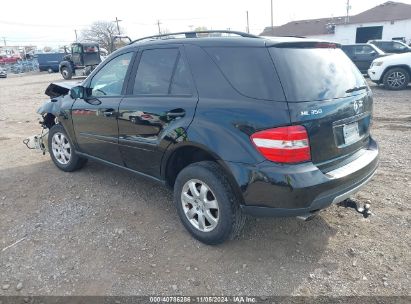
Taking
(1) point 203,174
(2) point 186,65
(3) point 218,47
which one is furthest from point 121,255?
(3) point 218,47

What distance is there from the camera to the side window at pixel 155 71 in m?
3.29

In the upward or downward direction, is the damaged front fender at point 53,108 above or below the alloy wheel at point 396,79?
above

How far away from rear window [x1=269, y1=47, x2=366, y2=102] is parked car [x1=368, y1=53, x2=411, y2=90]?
9883mm

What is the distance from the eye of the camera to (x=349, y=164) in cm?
291

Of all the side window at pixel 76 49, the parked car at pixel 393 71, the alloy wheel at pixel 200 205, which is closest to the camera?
the alloy wheel at pixel 200 205

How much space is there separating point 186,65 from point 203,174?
101cm

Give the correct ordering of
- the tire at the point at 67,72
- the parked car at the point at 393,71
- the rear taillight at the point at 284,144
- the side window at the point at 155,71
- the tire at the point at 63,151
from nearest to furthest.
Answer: the rear taillight at the point at 284,144 < the side window at the point at 155,71 < the tire at the point at 63,151 < the parked car at the point at 393,71 < the tire at the point at 67,72

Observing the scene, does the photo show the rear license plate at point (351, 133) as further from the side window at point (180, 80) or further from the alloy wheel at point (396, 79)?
the alloy wheel at point (396, 79)

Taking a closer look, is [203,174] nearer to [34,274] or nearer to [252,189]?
[252,189]

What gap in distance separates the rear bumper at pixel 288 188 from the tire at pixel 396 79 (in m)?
10.6

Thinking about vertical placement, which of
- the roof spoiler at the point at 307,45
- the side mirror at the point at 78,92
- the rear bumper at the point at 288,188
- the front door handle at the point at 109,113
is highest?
the roof spoiler at the point at 307,45

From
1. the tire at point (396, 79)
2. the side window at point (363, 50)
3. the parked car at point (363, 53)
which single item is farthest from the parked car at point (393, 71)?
the side window at point (363, 50)

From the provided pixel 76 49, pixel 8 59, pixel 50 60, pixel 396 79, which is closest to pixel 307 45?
pixel 396 79

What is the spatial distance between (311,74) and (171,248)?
1.95 m
